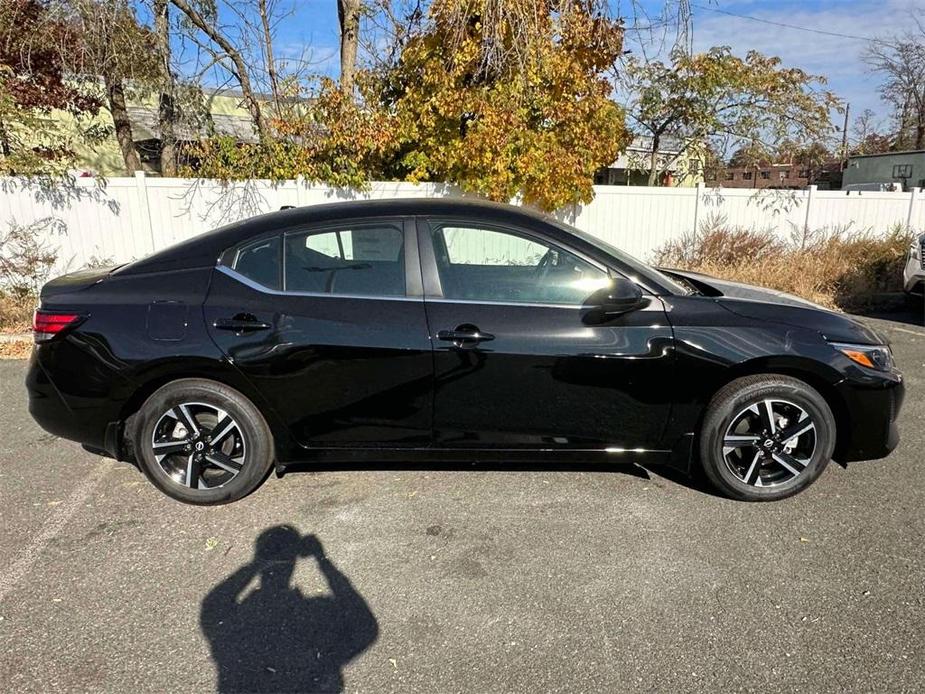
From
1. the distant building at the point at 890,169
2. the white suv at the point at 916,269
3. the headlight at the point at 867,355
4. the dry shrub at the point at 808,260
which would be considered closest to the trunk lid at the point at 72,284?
the headlight at the point at 867,355

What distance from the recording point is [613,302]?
3.04 metres

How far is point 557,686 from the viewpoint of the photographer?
2119mm

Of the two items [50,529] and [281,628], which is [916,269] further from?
[50,529]

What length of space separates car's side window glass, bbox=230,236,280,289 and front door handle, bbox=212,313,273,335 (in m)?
0.21

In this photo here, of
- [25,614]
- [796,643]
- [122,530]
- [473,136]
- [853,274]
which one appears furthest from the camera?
[853,274]

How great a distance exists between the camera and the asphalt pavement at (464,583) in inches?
86.2

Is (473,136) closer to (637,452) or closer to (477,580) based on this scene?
(637,452)

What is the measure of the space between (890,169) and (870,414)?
28.0 m

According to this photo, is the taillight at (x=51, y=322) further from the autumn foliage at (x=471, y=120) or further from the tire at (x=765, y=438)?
the autumn foliage at (x=471, y=120)

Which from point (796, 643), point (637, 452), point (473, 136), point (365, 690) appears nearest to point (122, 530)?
point (365, 690)

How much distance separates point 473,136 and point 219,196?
3.91 meters

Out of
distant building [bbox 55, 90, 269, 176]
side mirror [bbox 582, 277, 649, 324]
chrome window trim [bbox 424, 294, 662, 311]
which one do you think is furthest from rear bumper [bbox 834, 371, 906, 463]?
distant building [bbox 55, 90, 269, 176]

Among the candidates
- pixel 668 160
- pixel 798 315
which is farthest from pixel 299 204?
pixel 668 160

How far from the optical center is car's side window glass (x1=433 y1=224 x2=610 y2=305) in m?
3.16
